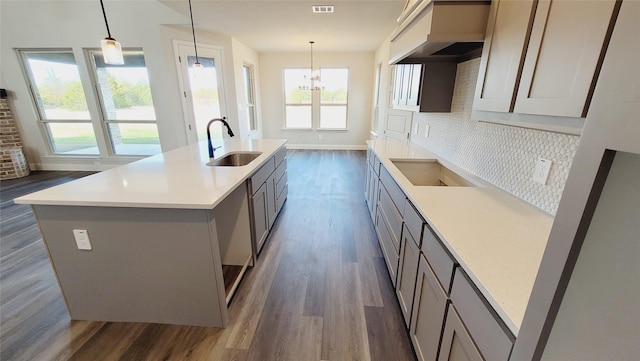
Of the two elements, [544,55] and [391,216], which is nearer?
[544,55]

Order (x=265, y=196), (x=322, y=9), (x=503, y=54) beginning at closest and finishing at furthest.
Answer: (x=503, y=54) → (x=265, y=196) → (x=322, y=9)

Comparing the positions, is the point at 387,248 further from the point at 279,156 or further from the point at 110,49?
the point at 110,49

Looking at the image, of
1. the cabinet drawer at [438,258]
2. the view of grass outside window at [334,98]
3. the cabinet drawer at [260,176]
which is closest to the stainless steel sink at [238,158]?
the cabinet drawer at [260,176]

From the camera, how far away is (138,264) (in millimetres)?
1653

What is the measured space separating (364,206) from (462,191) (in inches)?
82.9

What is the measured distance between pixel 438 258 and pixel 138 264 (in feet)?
5.82

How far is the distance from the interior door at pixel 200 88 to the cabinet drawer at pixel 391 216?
4.04m

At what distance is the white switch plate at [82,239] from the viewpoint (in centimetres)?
158

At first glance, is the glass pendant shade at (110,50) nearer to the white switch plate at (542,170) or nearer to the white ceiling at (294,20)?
the white ceiling at (294,20)

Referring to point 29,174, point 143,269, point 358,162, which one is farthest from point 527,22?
point 29,174

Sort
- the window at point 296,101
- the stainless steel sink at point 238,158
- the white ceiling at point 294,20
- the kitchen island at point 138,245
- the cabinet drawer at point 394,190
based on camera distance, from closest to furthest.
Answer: the kitchen island at point 138,245
the cabinet drawer at point 394,190
the stainless steel sink at point 238,158
the white ceiling at point 294,20
the window at point 296,101

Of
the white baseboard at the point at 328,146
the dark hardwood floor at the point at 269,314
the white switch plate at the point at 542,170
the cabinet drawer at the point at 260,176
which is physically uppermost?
the white switch plate at the point at 542,170

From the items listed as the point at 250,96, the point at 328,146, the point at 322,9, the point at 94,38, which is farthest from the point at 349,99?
the point at 94,38

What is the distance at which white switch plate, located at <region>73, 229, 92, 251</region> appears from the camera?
1.58 meters
